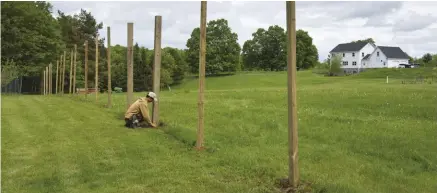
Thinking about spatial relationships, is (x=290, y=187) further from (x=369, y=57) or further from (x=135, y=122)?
(x=369, y=57)

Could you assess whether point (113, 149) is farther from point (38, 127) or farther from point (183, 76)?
point (183, 76)

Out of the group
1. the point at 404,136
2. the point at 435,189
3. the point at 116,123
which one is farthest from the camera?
the point at 116,123

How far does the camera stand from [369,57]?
99812mm

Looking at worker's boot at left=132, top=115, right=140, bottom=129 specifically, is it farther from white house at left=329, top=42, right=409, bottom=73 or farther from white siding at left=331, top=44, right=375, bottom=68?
white siding at left=331, top=44, right=375, bottom=68

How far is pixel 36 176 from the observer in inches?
302

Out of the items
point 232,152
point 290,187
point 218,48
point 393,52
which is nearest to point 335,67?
point 218,48

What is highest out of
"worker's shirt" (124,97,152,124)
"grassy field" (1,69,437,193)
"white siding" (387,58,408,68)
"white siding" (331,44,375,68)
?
"white siding" (331,44,375,68)

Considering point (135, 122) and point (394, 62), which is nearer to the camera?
point (135, 122)

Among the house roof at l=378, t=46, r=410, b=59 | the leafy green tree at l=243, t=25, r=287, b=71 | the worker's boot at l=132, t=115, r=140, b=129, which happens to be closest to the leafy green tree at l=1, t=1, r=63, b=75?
the worker's boot at l=132, t=115, r=140, b=129

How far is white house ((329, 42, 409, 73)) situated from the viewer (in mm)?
100188

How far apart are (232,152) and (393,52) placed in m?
103

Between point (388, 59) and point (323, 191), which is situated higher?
point (388, 59)

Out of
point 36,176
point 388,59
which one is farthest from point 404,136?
point 388,59

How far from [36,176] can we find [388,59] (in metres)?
103
